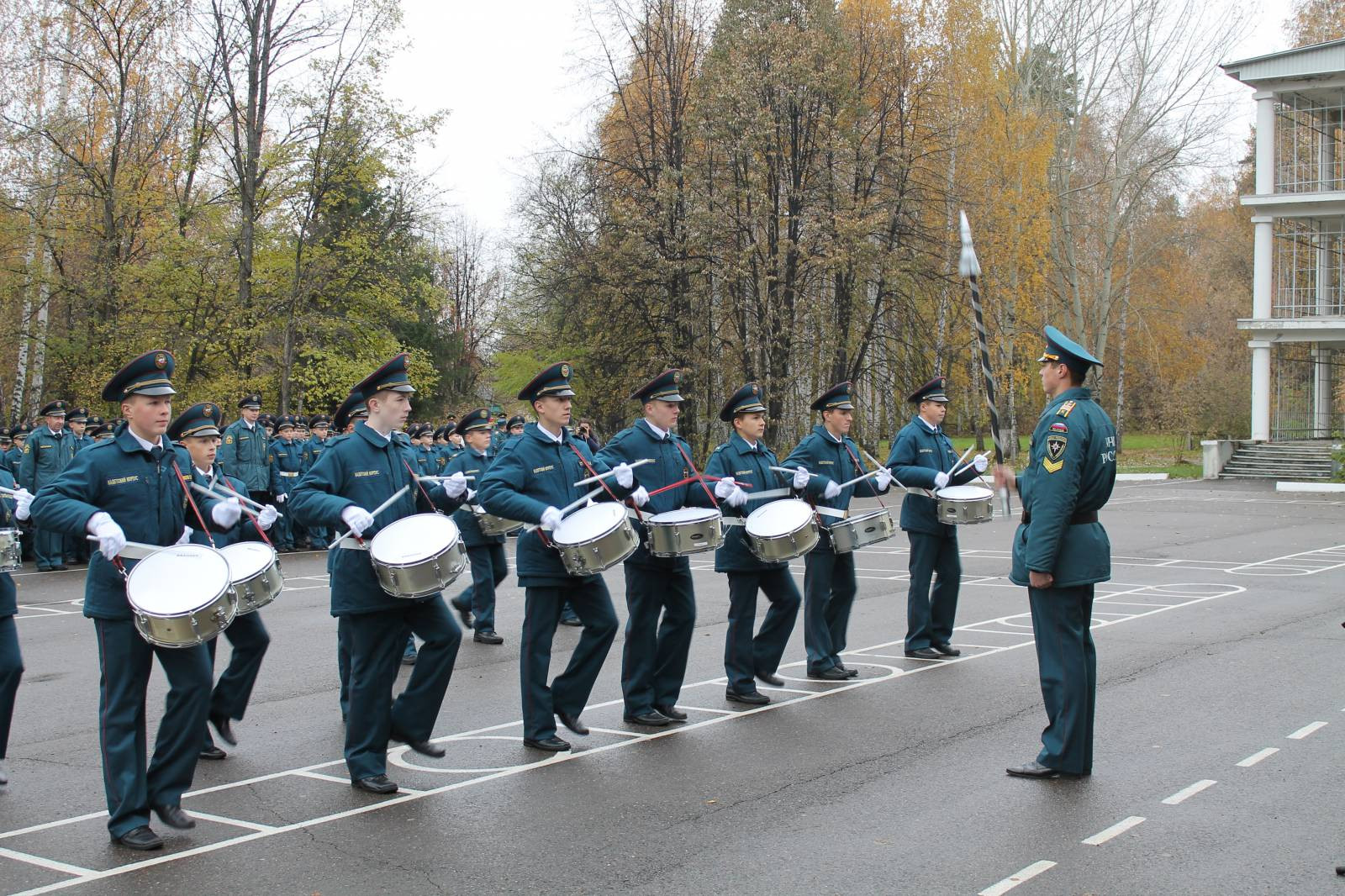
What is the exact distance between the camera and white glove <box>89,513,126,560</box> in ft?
18.4

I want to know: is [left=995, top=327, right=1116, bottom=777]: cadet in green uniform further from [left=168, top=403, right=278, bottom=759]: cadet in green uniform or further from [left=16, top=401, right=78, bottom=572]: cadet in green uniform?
[left=16, top=401, right=78, bottom=572]: cadet in green uniform

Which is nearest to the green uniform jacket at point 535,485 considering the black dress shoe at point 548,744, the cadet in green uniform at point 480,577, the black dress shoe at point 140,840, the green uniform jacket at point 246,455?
the black dress shoe at point 548,744

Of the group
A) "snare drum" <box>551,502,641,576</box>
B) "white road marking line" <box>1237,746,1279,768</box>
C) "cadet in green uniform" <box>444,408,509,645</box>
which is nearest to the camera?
"white road marking line" <box>1237,746,1279,768</box>

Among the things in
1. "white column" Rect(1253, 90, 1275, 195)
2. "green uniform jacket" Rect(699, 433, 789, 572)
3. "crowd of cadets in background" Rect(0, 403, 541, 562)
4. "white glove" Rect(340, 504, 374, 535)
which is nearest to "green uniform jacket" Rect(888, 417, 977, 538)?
"green uniform jacket" Rect(699, 433, 789, 572)

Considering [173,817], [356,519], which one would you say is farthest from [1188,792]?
[173,817]

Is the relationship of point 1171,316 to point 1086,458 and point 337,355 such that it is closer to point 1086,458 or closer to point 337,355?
point 337,355

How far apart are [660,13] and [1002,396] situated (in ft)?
68.0

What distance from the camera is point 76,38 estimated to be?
107ft

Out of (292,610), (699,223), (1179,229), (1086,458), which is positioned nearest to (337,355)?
(699,223)

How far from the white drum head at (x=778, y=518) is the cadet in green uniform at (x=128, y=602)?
3.77m

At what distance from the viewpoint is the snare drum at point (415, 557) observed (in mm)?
6340

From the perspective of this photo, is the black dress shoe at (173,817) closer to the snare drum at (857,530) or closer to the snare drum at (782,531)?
the snare drum at (782,531)

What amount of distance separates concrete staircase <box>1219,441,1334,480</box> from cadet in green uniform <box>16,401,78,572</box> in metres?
32.2

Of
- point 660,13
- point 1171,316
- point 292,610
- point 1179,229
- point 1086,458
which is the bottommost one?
point 292,610
